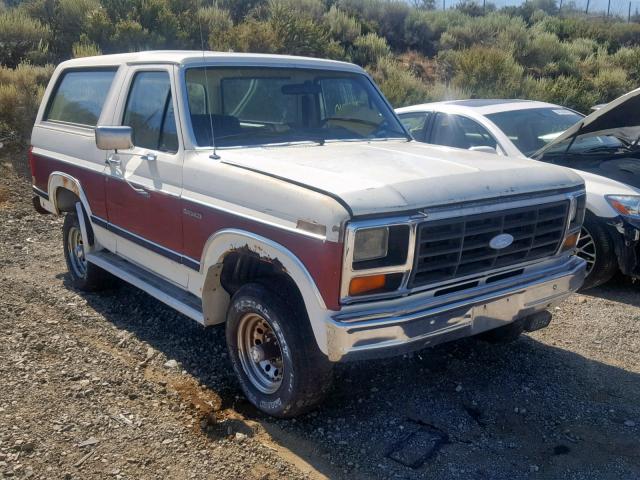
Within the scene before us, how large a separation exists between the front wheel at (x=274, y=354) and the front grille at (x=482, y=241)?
67 centimetres

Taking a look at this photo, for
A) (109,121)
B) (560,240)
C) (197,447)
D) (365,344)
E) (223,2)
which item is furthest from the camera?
(223,2)

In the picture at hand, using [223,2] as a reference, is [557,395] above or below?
below

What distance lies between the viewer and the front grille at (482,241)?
3.41m

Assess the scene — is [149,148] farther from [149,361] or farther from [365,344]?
[365,344]

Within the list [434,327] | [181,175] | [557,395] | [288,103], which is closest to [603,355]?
[557,395]

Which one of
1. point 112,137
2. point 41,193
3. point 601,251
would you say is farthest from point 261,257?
point 41,193

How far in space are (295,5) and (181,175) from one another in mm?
17138

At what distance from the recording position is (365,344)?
A: 3279 mm

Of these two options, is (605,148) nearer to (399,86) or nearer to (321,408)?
(321,408)

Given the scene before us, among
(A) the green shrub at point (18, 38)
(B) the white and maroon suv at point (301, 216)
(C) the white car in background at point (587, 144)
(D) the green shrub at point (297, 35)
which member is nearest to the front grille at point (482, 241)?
(B) the white and maroon suv at point (301, 216)

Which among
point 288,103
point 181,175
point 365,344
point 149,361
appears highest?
point 288,103

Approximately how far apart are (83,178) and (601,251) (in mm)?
4294

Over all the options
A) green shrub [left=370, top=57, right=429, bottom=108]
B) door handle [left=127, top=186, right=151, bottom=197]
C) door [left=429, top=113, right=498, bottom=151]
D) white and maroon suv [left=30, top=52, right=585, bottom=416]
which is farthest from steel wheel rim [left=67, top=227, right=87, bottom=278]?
green shrub [left=370, top=57, right=429, bottom=108]

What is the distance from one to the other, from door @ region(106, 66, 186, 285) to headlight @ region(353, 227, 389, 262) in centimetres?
147
